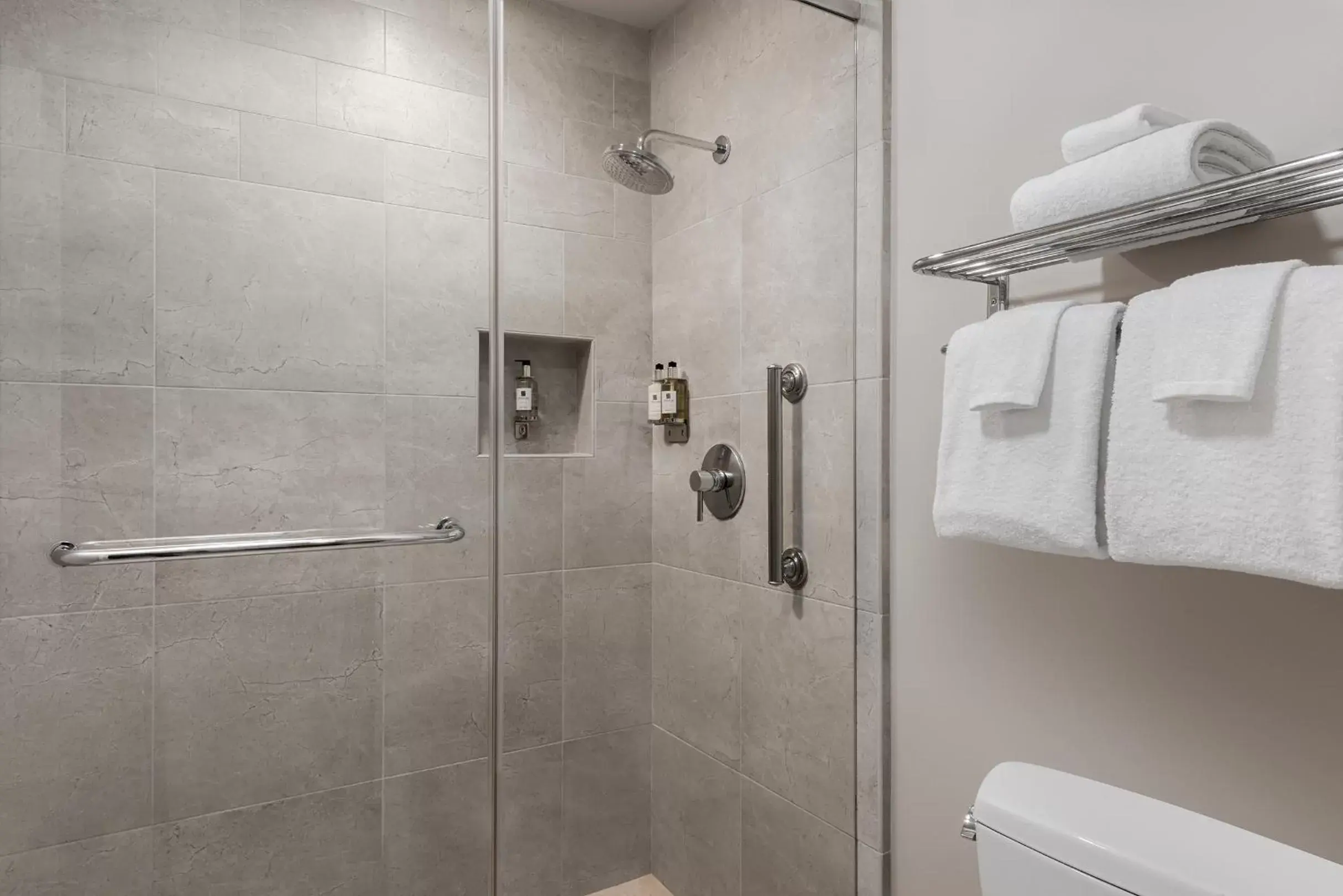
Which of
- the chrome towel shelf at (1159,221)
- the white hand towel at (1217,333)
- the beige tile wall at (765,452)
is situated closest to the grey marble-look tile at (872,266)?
the beige tile wall at (765,452)

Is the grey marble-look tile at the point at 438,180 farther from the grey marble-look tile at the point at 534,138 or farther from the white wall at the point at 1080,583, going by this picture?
the white wall at the point at 1080,583

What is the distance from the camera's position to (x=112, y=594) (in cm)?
95

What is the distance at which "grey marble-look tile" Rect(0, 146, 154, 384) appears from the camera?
0.91 metres

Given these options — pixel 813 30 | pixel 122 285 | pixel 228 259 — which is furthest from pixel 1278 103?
pixel 122 285

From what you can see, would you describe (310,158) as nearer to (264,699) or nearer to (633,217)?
(633,217)

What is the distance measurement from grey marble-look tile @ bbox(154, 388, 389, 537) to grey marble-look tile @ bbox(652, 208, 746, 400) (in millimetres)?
472

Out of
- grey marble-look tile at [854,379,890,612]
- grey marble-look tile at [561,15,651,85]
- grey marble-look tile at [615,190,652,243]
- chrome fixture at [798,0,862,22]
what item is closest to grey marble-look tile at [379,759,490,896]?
grey marble-look tile at [854,379,890,612]

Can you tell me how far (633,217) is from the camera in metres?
1.24

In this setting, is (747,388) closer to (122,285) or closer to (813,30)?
(813,30)

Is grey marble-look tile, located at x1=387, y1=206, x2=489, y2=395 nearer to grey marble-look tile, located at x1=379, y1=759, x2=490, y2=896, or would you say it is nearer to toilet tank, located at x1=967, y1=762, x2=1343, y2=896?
grey marble-look tile, located at x1=379, y1=759, x2=490, y2=896

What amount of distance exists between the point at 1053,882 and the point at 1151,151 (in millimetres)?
814

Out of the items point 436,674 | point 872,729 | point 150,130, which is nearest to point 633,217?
point 150,130

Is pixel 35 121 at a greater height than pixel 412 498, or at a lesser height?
greater

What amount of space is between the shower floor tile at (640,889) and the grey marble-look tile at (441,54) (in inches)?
49.3
